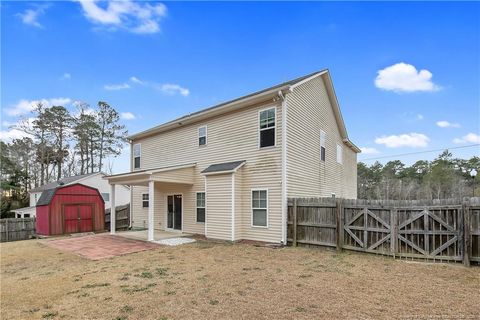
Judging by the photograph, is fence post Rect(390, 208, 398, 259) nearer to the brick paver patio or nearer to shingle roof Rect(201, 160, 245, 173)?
shingle roof Rect(201, 160, 245, 173)

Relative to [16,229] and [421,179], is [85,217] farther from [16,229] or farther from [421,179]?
[421,179]

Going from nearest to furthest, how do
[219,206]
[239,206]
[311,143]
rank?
[239,206] → [219,206] → [311,143]

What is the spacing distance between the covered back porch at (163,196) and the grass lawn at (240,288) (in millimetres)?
3936

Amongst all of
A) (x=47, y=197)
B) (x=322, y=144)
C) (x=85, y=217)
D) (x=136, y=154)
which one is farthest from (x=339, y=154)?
(x=47, y=197)

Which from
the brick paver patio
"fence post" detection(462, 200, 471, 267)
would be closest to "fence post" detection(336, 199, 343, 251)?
"fence post" detection(462, 200, 471, 267)

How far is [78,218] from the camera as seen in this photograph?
16734mm

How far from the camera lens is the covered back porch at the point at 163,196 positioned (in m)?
12.1

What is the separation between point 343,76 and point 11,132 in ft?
125

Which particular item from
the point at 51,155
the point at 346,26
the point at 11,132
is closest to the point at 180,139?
the point at 346,26

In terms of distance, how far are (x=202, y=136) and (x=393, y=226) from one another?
29.9 ft

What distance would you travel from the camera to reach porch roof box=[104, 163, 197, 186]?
11.9 m

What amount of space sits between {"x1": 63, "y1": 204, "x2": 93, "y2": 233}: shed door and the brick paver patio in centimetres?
403

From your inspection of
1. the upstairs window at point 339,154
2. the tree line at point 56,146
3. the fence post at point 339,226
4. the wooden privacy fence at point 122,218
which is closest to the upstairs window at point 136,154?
the wooden privacy fence at point 122,218

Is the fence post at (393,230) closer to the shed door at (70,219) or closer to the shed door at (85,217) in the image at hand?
the shed door at (85,217)
